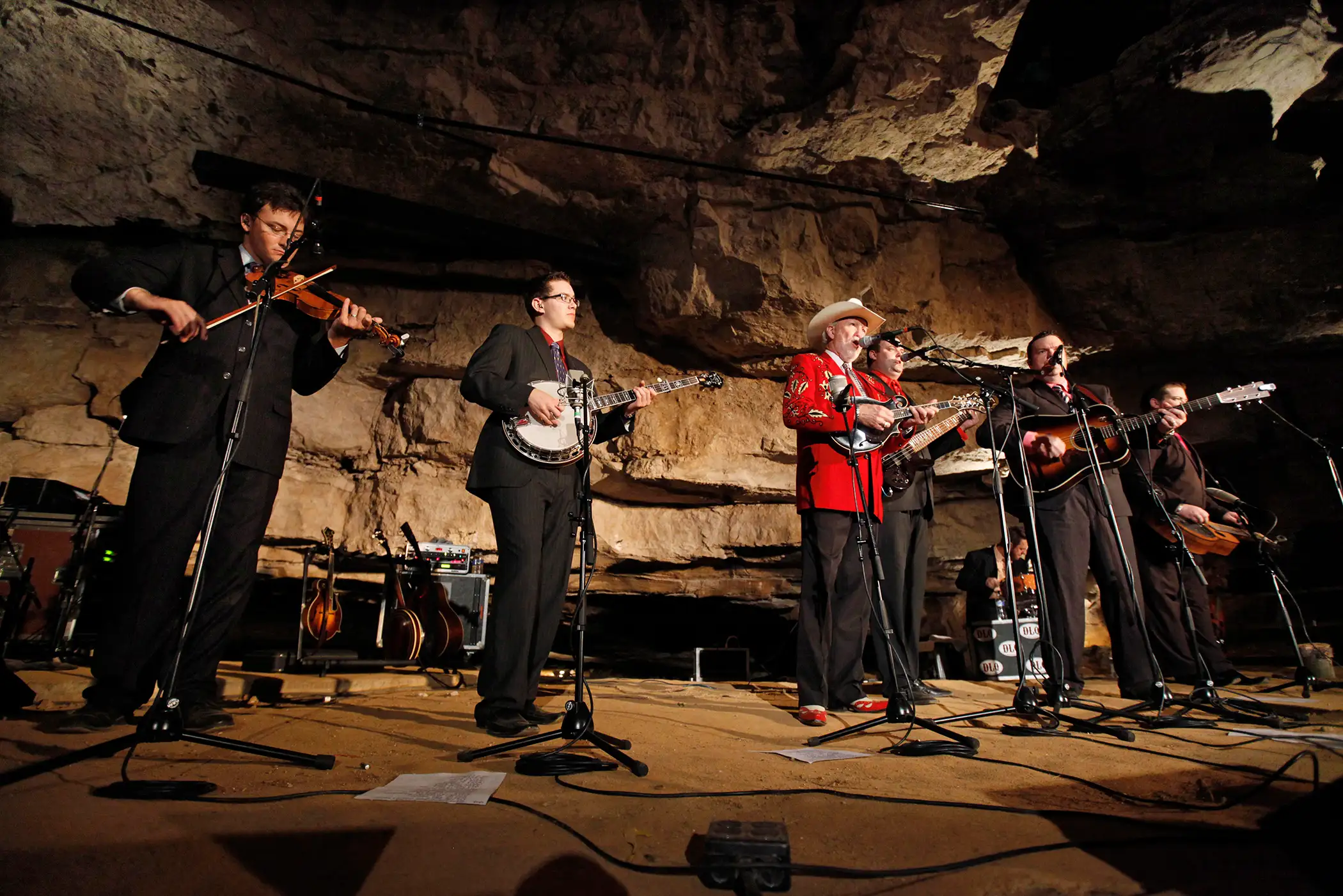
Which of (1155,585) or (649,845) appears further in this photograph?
(1155,585)

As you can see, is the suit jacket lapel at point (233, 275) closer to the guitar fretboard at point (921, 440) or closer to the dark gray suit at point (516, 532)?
the dark gray suit at point (516, 532)

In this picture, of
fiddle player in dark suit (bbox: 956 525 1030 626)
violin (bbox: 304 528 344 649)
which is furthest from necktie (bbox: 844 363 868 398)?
violin (bbox: 304 528 344 649)

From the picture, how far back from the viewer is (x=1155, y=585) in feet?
15.5

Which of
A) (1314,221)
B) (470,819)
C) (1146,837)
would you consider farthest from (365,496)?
(1314,221)

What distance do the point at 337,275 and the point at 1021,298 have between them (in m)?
6.78

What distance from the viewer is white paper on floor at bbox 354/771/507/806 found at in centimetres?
168

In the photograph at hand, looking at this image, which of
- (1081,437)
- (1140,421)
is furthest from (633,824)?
(1140,421)

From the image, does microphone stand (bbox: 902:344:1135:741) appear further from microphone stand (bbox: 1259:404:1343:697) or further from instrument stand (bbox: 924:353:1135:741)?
microphone stand (bbox: 1259:404:1343:697)

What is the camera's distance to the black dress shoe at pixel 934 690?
4.36 metres

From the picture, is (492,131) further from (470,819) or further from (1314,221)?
(1314,221)

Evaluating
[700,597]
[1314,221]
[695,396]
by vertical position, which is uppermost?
[1314,221]

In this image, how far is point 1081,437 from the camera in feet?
13.4

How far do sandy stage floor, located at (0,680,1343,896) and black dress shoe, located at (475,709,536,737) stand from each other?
136 millimetres

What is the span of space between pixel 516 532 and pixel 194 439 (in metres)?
1.27
